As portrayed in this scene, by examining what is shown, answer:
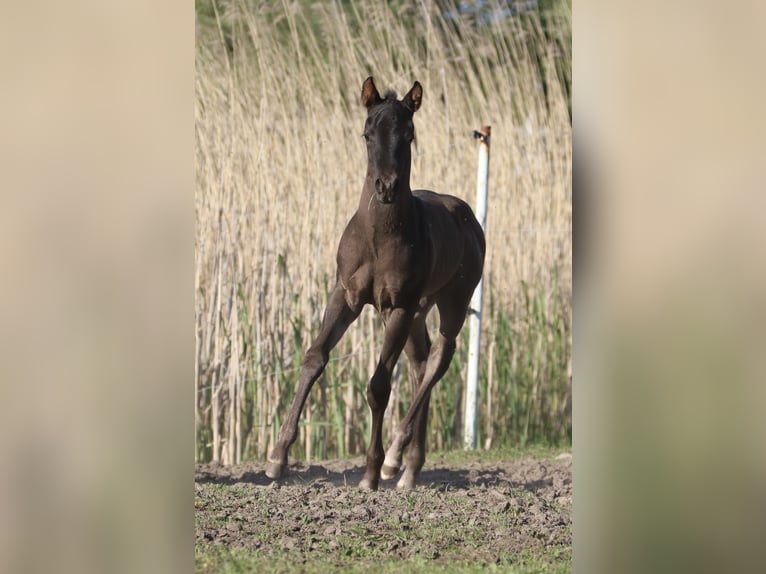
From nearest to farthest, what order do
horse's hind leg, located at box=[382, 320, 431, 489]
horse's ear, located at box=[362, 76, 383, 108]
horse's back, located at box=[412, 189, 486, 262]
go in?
horse's ear, located at box=[362, 76, 383, 108] < horse's back, located at box=[412, 189, 486, 262] < horse's hind leg, located at box=[382, 320, 431, 489]

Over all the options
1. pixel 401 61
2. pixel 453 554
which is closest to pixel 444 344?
pixel 453 554

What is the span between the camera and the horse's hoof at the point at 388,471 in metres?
6.75

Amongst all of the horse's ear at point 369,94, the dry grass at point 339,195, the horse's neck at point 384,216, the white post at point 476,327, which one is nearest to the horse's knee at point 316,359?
the horse's neck at point 384,216

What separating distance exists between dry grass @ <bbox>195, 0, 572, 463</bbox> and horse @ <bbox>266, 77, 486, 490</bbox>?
73.4 inches

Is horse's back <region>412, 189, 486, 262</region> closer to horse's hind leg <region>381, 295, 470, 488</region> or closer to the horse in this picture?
the horse

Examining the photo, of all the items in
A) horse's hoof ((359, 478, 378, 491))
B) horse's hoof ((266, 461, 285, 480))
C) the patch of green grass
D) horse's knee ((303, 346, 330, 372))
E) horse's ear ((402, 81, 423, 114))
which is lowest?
the patch of green grass

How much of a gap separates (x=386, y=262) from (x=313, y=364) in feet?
2.36

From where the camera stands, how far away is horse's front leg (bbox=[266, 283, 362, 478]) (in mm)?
5941

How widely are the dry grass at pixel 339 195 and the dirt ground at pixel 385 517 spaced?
1.23 metres

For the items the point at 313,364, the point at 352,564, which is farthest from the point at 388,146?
the point at 352,564

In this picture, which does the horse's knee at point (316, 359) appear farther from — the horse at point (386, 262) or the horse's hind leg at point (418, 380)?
the horse's hind leg at point (418, 380)

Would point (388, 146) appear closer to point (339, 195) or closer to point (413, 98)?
point (413, 98)
